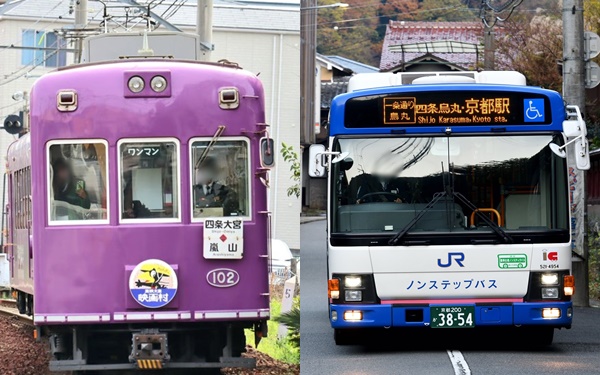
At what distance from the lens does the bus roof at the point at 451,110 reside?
9.97 m

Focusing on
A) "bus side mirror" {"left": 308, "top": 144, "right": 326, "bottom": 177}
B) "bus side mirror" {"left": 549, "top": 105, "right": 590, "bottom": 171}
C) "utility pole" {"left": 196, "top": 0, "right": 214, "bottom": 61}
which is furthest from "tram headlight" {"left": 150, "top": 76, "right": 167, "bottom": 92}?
"bus side mirror" {"left": 549, "top": 105, "right": 590, "bottom": 171}

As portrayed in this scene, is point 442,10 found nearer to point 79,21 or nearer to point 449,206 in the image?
point 449,206

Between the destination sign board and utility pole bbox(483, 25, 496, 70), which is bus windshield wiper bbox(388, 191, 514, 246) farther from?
utility pole bbox(483, 25, 496, 70)

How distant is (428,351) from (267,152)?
327cm

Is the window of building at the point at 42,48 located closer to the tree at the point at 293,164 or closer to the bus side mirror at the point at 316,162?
the tree at the point at 293,164

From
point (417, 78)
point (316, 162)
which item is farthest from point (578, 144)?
point (316, 162)

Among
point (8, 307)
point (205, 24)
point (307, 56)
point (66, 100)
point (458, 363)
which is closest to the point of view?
point (307, 56)

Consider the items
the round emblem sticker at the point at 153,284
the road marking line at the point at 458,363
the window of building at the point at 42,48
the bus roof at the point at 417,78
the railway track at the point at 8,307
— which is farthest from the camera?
the railway track at the point at 8,307

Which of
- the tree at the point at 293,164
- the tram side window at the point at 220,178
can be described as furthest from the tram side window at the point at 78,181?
the tree at the point at 293,164

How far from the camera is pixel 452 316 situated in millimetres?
9758

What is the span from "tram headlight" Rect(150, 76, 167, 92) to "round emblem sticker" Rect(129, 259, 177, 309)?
1.21m

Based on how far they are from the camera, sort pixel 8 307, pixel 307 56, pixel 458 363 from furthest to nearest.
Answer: pixel 8 307 < pixel 458 363 < pixel 307 56

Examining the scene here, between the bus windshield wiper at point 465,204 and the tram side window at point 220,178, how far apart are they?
1973mm

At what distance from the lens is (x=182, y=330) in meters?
8.26
